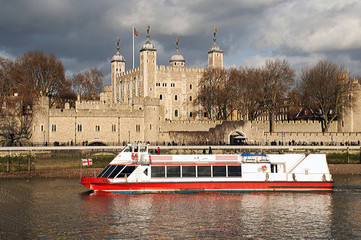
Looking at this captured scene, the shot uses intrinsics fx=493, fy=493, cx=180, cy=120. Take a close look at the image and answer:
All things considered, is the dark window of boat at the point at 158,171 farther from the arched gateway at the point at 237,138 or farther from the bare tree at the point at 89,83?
the bare tree at the point at 89,83

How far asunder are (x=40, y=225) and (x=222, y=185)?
677 inches

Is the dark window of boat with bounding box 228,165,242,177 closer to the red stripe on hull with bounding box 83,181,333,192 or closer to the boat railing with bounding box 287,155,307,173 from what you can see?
the red stripe on hull with bounding box 83,181,333,192

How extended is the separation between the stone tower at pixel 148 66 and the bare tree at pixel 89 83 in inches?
580

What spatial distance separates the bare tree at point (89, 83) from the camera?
11856cm

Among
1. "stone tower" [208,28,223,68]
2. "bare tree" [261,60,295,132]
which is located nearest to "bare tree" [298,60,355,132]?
"bare tree" [261,60,295,132]

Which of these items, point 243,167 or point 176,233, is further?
point 243,167

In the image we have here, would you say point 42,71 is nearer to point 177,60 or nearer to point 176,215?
point 177,60

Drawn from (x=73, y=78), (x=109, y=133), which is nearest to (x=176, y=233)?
(x=109, y=133)

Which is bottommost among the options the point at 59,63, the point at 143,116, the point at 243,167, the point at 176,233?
the point at 176,233

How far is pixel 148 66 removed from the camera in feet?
350

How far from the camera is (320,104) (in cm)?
8481

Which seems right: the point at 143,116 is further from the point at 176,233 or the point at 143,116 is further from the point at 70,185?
the point at 176,233

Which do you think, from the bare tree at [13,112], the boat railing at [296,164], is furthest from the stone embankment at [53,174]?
the boat railing at [296,164]

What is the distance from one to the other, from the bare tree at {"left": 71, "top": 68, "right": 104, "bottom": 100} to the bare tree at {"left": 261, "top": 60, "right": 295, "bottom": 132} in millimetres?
44124
